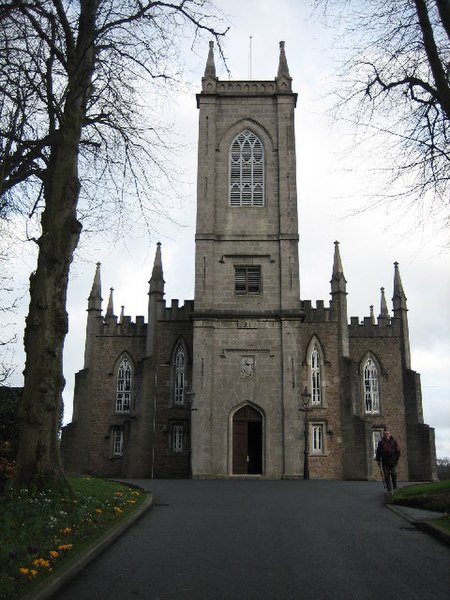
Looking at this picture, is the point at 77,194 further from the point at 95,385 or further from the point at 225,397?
the point at 95,385

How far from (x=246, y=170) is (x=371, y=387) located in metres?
14.3

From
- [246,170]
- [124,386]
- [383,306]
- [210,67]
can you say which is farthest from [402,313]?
[210,67]

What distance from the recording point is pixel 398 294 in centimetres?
4231

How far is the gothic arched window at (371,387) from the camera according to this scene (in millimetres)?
39438

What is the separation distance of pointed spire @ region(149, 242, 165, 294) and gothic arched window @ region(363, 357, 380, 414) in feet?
41.1

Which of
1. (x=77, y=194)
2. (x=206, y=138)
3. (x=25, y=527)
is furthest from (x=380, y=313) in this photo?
(x=25, y=527)

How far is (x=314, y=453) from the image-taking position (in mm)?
35188

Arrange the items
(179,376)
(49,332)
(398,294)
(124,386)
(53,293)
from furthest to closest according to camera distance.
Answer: (398,294), (124,386), (179,376), (53,293), (49,332)

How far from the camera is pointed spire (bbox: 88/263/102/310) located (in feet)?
137

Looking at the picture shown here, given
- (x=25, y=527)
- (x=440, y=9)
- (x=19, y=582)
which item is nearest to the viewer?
(x=19, y=582)

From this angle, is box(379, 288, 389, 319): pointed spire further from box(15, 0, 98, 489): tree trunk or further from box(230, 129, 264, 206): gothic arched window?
box(15, 0, 98, 489): tree trunk

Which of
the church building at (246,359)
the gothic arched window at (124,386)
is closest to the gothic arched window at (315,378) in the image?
the church building at (246,359)

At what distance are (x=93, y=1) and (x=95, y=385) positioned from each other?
2904cm

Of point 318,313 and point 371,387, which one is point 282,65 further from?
point 371,387
